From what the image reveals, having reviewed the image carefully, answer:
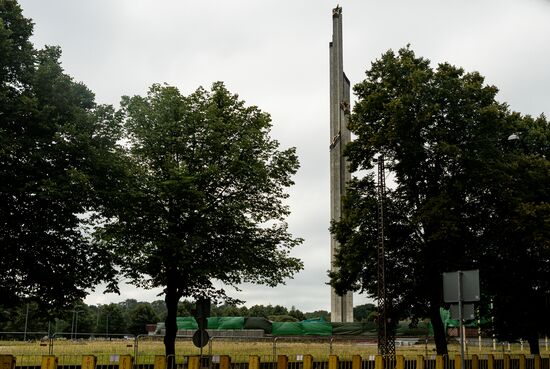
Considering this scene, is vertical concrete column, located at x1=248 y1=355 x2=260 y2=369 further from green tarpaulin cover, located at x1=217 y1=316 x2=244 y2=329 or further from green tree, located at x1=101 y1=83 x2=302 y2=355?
green tarpaulin cover, located at x1=217 y1=316 x2=244 y2=329

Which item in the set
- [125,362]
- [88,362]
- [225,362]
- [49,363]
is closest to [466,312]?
[225,362]

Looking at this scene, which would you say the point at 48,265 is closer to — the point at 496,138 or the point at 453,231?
the point at 453,231

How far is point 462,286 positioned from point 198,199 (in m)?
13.0

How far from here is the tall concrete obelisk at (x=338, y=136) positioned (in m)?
61.3

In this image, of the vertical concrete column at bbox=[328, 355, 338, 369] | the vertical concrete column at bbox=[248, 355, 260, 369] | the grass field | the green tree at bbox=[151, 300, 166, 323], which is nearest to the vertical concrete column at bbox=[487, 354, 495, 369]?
the vertical concrete column at bbox=[328, 355, 338, 369]

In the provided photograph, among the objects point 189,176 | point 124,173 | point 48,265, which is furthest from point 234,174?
point 48,265

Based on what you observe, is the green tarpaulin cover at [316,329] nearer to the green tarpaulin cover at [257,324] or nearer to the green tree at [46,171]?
the green tarpaulin cover at [257,324]

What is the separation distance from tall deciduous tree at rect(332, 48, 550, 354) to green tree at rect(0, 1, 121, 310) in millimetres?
11763

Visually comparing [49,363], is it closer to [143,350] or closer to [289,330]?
[143,350]

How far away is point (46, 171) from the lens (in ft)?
62.6

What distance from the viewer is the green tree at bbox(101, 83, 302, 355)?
23.4 meters

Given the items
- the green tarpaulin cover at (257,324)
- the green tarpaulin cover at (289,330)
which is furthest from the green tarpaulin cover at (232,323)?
the green tarpaulin cover at (289,330)

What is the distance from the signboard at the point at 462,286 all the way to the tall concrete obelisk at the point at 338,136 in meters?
48.0

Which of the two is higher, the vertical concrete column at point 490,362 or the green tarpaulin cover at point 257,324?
the vertical concrete column at point 490,362
